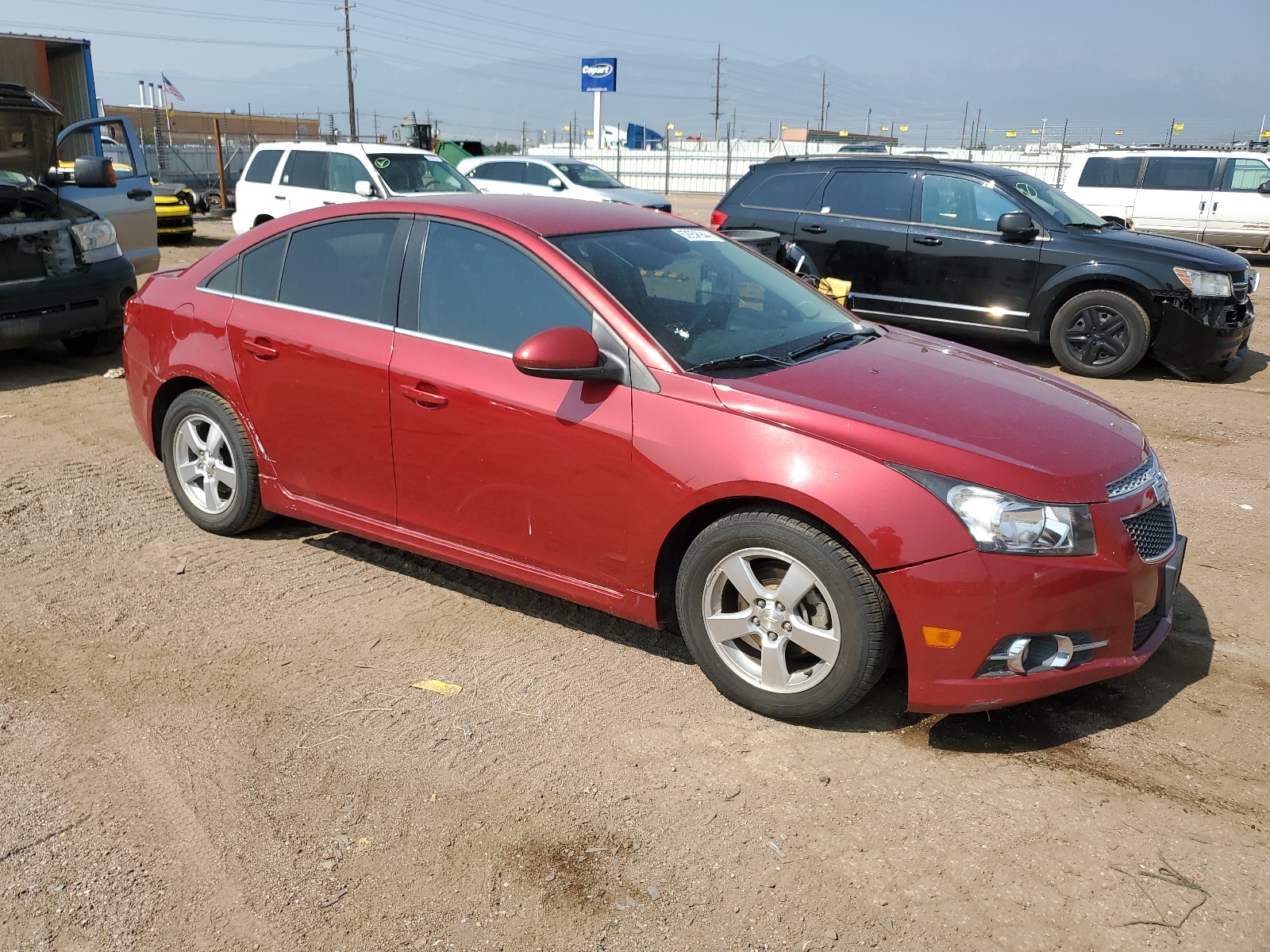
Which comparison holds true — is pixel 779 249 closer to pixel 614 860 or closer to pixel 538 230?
pixel 538 230

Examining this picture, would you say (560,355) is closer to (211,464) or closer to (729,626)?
(729,626)

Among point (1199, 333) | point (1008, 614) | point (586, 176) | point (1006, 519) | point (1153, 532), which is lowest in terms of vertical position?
point (1199, 333)

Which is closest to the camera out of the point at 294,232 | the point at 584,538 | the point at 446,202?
the point at 584,538

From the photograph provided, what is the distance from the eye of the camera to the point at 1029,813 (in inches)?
114

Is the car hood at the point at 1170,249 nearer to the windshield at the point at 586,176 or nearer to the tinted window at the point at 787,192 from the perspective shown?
the tinted window at the point at 787,192

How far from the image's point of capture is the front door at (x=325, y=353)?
403cm

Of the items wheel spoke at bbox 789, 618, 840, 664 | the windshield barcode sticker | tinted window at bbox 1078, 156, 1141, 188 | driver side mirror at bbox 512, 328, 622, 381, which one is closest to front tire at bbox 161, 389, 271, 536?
driver side mirror at bbox 512, 328, 622, 381

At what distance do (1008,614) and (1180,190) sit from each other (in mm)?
17527

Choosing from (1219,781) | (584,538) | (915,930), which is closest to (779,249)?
(584,538)

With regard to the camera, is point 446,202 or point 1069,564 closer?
point 1069,564

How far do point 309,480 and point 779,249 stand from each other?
6.32m

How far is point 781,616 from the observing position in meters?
3.21

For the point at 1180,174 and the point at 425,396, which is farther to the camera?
the point at 1180,174

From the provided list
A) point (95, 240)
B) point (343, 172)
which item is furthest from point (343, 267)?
point (343, 172)
